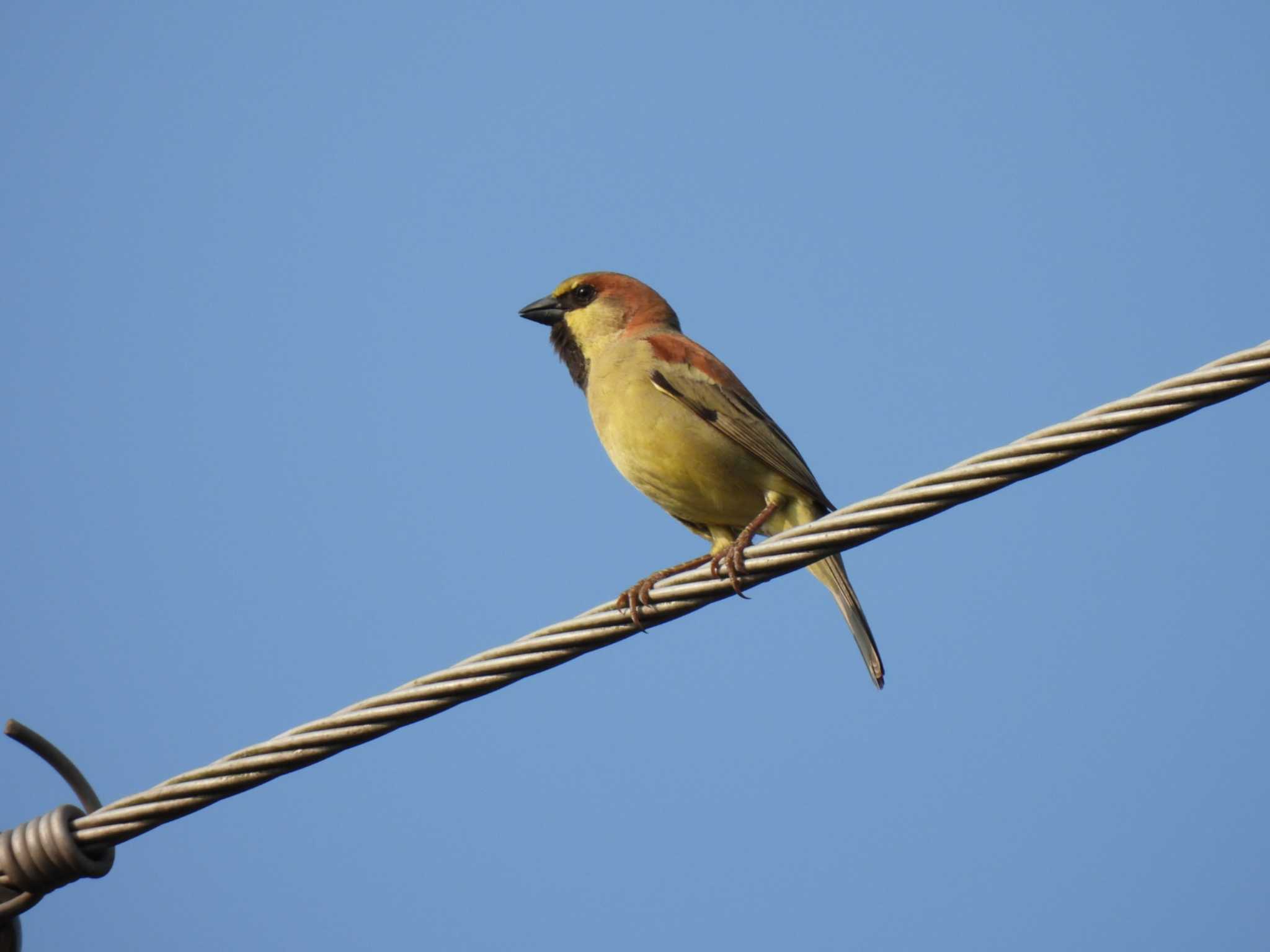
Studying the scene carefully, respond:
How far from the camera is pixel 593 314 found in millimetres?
7570

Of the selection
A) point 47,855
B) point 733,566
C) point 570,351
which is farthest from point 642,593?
point 570,351

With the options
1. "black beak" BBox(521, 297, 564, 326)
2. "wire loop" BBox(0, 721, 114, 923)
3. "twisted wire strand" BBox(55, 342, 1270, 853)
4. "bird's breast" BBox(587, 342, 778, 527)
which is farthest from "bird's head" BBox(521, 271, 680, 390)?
"wire loop" BBox(0, 721, 114, 923)

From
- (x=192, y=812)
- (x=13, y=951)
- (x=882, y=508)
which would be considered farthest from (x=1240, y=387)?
(x=13, y=951)

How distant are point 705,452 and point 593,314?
1951mm

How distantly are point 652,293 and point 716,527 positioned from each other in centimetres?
191

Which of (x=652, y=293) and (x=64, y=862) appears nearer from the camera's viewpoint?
(x=64, y=862)

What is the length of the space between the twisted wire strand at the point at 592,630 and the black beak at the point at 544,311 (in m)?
4.37

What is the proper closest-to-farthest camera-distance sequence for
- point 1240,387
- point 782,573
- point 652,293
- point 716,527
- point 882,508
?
point 1240,387 → point 882,508 → point 782,573 → point 716,527 → point 652,293

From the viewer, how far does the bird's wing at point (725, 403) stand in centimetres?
586

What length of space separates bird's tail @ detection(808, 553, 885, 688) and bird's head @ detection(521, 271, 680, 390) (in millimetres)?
1914

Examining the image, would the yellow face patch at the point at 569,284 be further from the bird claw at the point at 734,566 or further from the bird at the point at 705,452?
the bird claw at the point at 734,566

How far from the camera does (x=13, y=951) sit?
11.4ft

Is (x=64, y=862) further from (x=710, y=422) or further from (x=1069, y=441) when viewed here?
(x=710, y=422)

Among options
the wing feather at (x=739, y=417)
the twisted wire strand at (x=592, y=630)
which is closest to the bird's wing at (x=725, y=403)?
the wing feather at (x=739, y=417)
